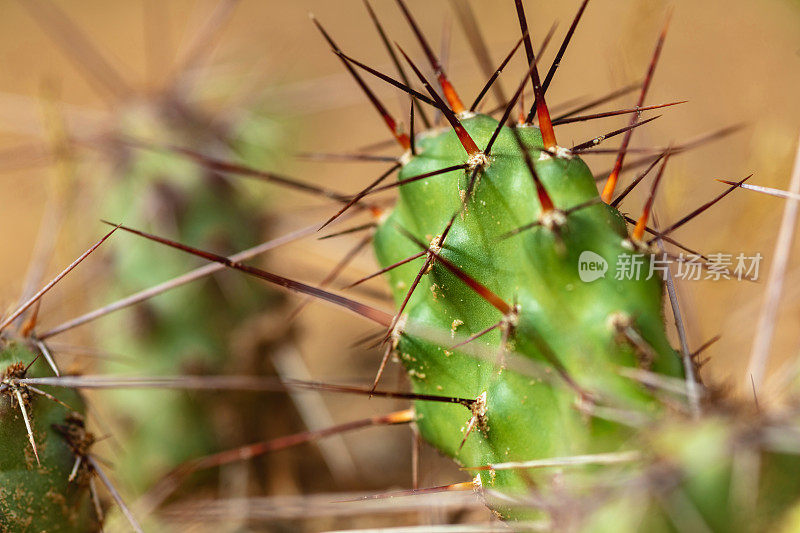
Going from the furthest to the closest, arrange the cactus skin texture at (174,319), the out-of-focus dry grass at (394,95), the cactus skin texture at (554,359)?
the out-of-focus dry grass at (394,95), the cactus skin texture at (174,319), the cactus skin texture at (554,359)

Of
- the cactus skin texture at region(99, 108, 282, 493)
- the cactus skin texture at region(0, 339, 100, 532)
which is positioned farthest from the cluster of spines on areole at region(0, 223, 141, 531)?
the cactus skin texture at region(99, 108, 282, 493)

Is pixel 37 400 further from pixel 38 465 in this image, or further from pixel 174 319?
pixel 174 319

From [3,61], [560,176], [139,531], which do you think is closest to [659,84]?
[560,176]

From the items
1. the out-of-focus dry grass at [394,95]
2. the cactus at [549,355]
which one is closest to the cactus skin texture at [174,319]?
the out-of-focus dry grass at [394,95]

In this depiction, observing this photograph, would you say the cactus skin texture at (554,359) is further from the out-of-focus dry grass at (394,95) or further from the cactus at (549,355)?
the out-of-focus dry grass at (394,95)

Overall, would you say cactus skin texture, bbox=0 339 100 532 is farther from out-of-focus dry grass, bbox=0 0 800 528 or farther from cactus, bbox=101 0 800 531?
out-of-focus dry grass, bbox=0 0 800 528

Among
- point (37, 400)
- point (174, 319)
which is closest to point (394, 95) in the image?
point (174, 319)
